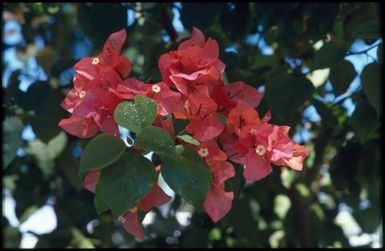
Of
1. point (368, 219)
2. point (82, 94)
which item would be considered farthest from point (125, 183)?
point (368, 219)

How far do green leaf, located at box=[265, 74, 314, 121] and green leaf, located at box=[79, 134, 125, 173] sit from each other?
51 centimetres

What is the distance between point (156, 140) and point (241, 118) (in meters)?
0.14

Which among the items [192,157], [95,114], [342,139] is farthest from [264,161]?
[342,139]

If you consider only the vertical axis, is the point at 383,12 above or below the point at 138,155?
below

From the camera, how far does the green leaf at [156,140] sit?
2.45 feet

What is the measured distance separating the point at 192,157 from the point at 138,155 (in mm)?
59

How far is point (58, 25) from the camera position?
240cm

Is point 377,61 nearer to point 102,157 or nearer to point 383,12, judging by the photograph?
point 383,12

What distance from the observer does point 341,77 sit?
128cm

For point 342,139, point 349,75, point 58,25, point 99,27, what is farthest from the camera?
point 58,25

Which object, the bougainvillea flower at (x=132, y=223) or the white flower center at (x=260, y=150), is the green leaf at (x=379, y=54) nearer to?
the white flower center at (x=260, y=150)

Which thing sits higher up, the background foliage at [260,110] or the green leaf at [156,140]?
the green leaf at [156,140]

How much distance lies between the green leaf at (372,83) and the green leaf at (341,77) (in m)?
0.12

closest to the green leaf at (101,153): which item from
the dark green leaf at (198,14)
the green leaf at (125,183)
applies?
the green leaf at (125,183)
